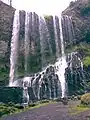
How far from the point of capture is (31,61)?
64.0m

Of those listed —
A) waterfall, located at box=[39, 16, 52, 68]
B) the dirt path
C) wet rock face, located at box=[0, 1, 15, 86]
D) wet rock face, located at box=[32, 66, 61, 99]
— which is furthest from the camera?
waterfall, located at box=[39, 16, 52, 68]

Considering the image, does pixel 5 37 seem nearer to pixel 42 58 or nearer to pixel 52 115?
pixel 42 58

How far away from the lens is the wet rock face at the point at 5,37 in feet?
200

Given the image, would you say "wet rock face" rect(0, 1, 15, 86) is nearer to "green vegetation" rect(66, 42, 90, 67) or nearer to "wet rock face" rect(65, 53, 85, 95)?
"wet rock face" rect(65, 53, 85, 95)

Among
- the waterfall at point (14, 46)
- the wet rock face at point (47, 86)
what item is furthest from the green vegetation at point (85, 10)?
the wet rock face at point (47, 86)

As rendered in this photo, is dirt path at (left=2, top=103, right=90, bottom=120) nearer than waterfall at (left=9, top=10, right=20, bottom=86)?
Yes

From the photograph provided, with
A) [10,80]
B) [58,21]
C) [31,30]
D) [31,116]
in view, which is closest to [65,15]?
[58,21]

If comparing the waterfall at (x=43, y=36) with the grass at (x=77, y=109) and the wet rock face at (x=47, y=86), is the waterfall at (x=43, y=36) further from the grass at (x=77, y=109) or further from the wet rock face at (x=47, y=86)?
the grass at (x=77, y=109)

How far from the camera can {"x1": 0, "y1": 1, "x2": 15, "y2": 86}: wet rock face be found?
60969mm

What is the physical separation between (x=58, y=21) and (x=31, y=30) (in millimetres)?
7084

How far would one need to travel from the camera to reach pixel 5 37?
66.0 metres

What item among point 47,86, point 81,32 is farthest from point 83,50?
point 47,86

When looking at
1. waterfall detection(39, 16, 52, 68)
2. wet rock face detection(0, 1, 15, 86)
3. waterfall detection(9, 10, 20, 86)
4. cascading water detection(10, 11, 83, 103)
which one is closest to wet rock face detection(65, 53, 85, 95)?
cascading water detection(10, 11, 83, 103)

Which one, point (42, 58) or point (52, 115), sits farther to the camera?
point (42, 58)
